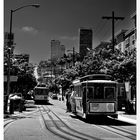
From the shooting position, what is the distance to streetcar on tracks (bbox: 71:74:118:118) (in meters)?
18.0

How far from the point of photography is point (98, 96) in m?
18.4

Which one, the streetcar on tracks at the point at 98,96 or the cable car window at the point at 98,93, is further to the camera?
the cable car window at the point at 98,93

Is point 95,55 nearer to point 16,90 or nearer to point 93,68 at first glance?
point 93,68

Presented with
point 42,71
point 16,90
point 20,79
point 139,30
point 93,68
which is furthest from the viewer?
point 42,71

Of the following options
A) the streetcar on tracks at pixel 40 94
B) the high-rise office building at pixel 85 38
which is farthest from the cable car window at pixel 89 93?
the streetcar on tracks at pixel 40 94

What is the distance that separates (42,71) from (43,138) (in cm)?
17995

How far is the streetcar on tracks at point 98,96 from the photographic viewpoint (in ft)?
59.1

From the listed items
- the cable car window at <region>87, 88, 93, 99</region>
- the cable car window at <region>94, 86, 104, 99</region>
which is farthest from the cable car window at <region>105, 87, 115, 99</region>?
the cable car window at <region>87, 88, 93, 99</region>

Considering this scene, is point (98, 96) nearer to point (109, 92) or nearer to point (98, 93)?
point (98, 93)

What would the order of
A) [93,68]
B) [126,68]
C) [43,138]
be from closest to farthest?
[43,138] < [126,68] < [93,68]

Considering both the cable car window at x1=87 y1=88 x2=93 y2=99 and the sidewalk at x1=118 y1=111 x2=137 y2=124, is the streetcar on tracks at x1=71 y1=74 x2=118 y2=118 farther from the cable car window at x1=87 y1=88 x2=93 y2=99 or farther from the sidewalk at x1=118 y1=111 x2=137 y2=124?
the sidewalk at x1=118 y1=111 x2=137 y2=124

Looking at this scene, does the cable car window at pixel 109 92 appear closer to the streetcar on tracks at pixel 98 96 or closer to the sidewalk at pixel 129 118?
the streetcar on tracks at pixel 98 96

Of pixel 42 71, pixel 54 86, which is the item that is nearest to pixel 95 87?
pixel 54 86

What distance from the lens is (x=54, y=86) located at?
11381cm
